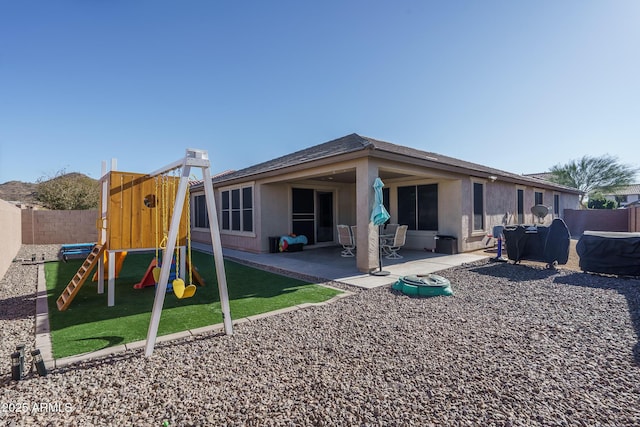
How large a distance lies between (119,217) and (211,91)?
7609mm

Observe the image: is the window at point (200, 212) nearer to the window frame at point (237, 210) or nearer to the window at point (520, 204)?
the window frame at point (237, 210)

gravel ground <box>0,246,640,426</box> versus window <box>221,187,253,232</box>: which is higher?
window <box>221,187,253,232</box>

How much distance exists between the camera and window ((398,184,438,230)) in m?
10.6

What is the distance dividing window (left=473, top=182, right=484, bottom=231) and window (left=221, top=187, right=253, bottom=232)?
7959 mm

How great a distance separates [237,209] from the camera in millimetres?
11906

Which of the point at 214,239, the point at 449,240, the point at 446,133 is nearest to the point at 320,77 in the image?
the point at 446,133

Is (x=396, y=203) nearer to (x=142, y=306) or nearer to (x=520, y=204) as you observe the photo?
(x=520, y=204)

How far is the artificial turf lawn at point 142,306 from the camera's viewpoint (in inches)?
142

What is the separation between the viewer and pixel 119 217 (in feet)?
16.7

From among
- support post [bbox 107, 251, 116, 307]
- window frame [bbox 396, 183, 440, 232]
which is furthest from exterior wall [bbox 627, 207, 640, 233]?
support post [bbox 107, 251, 116, 307]

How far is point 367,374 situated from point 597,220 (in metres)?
22.6

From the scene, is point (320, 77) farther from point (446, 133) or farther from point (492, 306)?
point (492, 306)

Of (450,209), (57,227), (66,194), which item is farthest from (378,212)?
(66,194)

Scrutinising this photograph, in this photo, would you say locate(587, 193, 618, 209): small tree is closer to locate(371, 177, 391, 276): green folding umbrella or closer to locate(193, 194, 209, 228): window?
locate(371, 177, 391, 276): green folding umbrella
